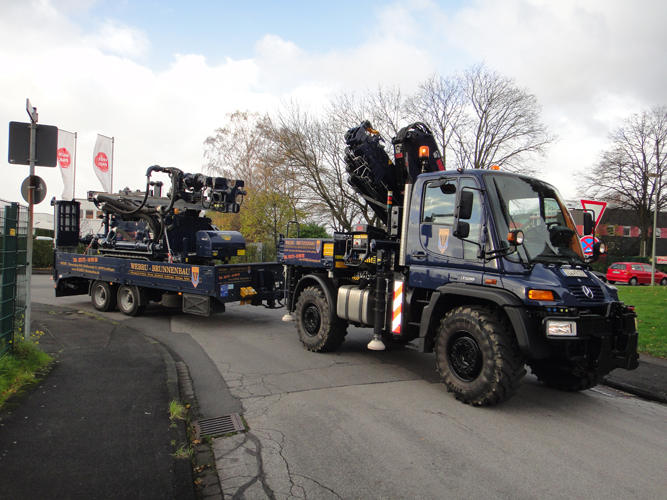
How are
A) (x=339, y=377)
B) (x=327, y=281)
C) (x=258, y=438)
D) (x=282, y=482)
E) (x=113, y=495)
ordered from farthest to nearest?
1. (x=327, y=281)
2. (x=339, y=377)
3. (x=258, y=438)
4. (x=282, y=482)
5. (x=113, y=495)

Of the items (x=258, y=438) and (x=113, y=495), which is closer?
(x=113, y=495)

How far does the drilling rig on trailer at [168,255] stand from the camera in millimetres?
10094

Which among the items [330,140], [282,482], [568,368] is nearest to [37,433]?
[282,482]

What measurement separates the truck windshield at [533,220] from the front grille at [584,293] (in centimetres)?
38

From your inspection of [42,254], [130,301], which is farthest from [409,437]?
[42,254]

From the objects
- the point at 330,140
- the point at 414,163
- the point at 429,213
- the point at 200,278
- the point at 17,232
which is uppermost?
the point at 330,140

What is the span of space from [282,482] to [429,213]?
154 inches

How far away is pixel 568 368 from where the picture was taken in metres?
5.66

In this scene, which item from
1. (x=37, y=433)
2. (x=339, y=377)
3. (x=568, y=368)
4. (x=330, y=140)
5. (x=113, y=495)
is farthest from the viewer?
(x=330, y=140)

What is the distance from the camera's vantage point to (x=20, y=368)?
5.72 m

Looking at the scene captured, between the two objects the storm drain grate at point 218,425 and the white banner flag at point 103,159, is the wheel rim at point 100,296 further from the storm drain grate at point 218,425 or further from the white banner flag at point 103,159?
the white banner flag at point 103,159

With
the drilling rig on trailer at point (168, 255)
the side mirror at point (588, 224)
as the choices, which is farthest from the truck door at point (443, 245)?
the drilling rig on trailer at point (168, 255)

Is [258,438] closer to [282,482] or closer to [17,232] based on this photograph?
[282,482]

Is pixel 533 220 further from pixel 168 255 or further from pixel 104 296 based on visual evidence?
pixel 104 296
